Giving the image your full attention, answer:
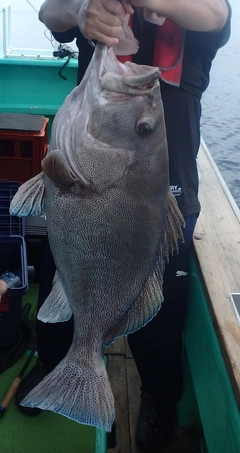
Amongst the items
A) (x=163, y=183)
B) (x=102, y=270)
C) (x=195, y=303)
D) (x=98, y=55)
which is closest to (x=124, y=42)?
(x=98, y=55)

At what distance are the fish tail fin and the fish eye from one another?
0.73 m

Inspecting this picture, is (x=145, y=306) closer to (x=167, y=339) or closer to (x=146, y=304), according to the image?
(x=146, y=304)

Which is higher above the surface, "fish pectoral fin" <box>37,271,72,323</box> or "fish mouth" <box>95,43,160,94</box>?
"fish mouth" <box>95,43,160,94</box>

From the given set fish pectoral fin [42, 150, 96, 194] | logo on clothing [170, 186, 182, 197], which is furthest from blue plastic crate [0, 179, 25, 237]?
fish pectoral fin [42, 150, 96, 194]

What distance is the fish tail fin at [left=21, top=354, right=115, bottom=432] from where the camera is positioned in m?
1.50

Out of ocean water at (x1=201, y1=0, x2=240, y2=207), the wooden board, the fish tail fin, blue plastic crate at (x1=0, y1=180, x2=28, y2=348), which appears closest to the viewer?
the fish tail fin

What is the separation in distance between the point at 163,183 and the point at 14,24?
6970 mm

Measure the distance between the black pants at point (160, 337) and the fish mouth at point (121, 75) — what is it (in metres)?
0.87

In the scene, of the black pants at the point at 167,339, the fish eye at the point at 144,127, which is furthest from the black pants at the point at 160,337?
the fish eye at the point at 144,127

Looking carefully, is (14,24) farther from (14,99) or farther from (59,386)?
(59,386)

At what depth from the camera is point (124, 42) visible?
1.42 meters

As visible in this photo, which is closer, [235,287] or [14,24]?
[235,287]

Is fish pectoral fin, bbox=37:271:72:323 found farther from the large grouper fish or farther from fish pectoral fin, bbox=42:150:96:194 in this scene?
fish pectoral fin, bbox=42:150:96:194

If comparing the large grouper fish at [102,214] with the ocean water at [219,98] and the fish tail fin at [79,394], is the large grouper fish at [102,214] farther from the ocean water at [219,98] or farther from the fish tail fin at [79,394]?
the ocean water at [219,98]
